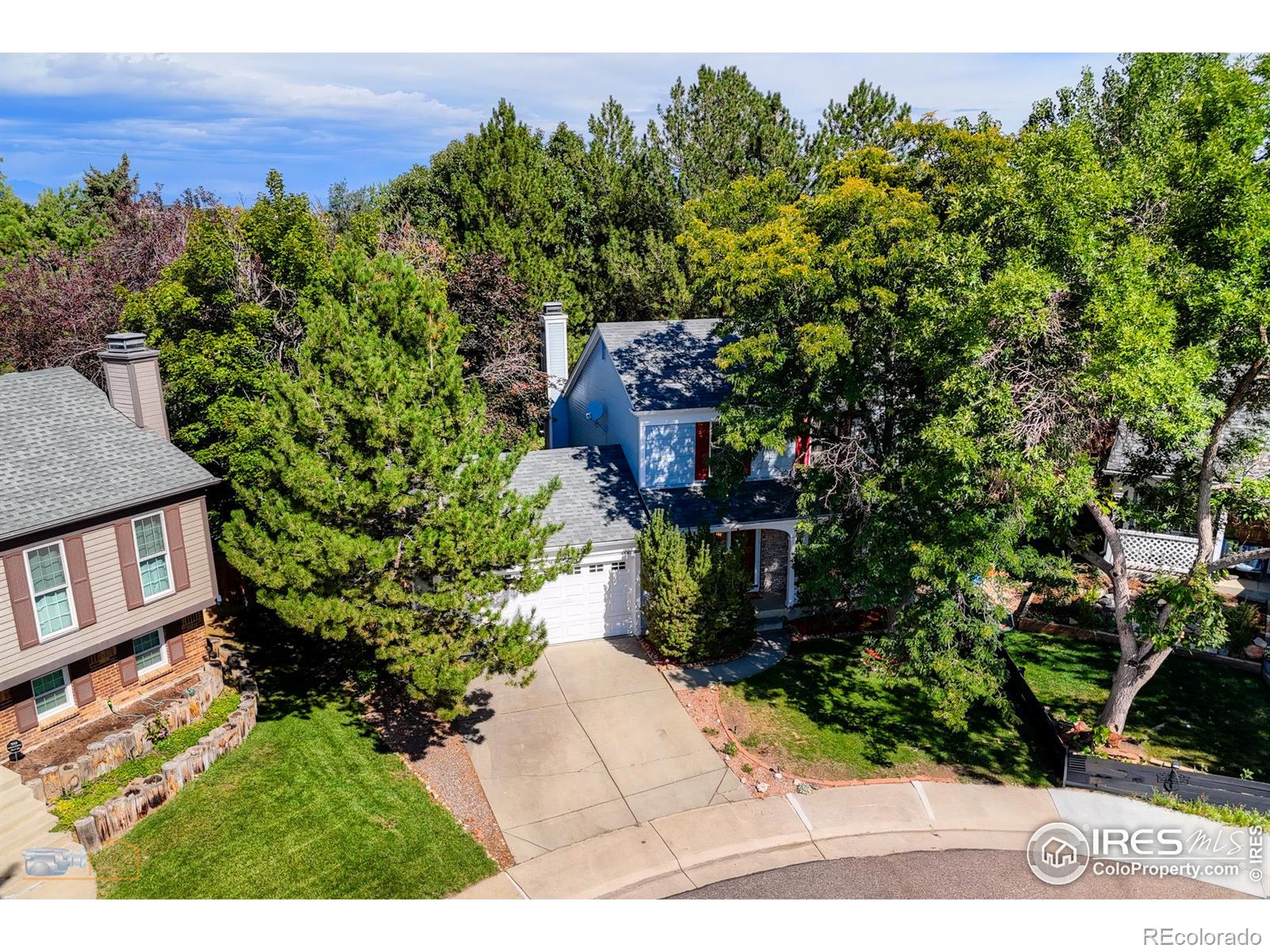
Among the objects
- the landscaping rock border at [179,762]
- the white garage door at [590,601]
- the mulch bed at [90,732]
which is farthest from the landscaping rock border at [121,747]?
the white garage door at [590,601]

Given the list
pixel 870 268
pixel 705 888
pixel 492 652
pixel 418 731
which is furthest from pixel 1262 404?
Answer: pixel 418 731

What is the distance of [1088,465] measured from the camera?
1234 cm

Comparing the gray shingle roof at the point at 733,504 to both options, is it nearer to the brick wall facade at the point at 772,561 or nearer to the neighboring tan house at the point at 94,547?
the brick wall facade at the point at 772,561

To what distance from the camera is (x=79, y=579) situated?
49.0 ft

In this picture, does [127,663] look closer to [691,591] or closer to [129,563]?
[129,563]

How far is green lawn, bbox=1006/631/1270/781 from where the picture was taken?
15.3m

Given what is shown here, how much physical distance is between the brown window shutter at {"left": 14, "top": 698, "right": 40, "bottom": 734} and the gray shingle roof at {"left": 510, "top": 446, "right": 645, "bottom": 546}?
1034 cm

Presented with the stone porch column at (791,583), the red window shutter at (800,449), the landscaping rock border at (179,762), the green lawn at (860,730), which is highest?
the red window shutter at (800,449)

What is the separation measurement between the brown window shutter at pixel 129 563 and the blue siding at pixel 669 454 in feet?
36.7

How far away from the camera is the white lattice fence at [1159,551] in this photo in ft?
69.4

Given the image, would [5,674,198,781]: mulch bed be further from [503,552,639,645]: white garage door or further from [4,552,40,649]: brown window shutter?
[503,552,639,645]: white garage door

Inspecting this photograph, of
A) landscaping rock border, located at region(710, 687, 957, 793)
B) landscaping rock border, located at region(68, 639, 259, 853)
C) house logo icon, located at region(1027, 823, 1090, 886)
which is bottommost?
house logo icon, located at region(1027, 823, 1090, 886)

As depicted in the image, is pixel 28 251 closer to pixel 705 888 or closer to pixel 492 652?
pixel 492 652

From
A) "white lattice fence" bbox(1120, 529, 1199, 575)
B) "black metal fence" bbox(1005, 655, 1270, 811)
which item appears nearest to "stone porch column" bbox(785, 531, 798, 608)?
"black metal fence" bbox(1005, 655, 1270, 811)
